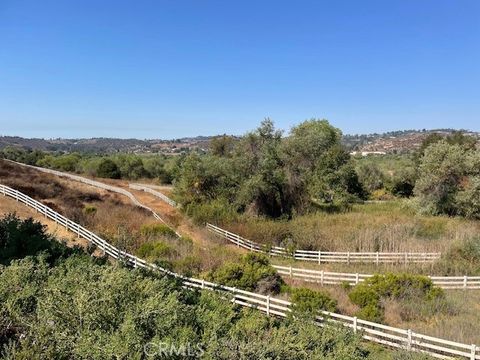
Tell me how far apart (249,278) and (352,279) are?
16.1 feet

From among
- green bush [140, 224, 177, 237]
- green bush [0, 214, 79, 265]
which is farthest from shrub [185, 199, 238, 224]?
green bush [0, 214, 79, 265]

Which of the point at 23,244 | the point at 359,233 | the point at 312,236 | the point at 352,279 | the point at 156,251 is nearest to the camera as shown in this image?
the point at 23,244

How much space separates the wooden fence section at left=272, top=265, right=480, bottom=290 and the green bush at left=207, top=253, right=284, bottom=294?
2.58 m

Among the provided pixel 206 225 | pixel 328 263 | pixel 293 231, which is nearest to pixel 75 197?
pixel 206 225

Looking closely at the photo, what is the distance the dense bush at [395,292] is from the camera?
45.6ft

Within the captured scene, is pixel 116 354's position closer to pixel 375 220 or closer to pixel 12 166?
pixel 375 220

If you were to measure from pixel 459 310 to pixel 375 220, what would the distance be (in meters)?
17.3

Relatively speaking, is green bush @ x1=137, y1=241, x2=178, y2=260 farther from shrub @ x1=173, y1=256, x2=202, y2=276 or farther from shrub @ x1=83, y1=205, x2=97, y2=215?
shrub @ x1=83, y1=205, x2=97, y2=215

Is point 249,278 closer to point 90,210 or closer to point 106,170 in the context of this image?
point 90,210

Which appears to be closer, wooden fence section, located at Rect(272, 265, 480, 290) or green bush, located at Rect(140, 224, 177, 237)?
wooden fence section, located at Rect(272, 265, 480, 290)

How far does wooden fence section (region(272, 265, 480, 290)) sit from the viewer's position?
16.8 meters

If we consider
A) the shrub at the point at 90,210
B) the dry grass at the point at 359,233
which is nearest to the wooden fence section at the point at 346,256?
the dry grass at the point at 359,233

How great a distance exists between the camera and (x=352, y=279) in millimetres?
17438


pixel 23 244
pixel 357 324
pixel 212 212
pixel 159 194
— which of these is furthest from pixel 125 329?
pixel 159 194
